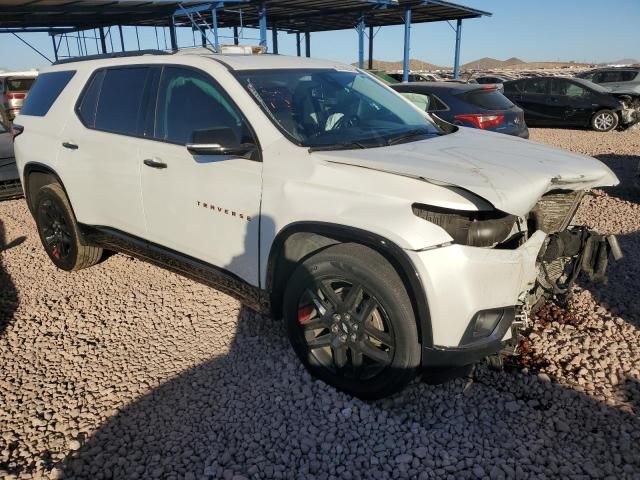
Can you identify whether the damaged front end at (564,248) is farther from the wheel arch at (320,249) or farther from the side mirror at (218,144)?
the side mirror at (218,144)

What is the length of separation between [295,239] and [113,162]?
1.76 metres

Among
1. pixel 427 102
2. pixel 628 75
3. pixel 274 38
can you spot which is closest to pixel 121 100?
pixel 427 102

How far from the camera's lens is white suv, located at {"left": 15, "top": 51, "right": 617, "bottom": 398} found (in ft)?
8.00

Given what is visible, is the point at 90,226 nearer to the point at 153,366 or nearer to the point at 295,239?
the point at 153,366

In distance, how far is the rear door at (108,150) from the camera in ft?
12.2

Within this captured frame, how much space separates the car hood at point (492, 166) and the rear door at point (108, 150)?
169cm

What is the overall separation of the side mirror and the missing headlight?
1.10 metres

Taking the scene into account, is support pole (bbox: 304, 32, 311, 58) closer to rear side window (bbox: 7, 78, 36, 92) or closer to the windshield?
rear side window (bbox: 7, 78, 36, 92)

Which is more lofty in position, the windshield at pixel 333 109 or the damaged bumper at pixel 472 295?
the windshield at pixel 333 109

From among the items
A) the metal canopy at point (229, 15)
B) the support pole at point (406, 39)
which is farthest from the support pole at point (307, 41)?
the support pole at point (406, 39)

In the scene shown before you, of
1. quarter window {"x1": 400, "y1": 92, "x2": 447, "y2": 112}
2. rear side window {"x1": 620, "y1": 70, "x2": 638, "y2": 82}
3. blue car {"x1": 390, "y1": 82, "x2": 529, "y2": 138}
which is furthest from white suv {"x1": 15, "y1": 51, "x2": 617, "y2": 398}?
rear side window {"x1": 620, "y1": 70, "x2": 638, "y2": 82}

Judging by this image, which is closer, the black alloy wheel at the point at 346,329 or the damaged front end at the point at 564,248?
the black alloy wheel at the point at 346,329

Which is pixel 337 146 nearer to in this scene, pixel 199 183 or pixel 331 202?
pixel 331 202

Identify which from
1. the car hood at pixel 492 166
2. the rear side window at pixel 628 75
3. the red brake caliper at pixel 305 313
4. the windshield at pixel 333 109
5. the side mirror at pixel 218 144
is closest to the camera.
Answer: the car hood at pixel 492 166
